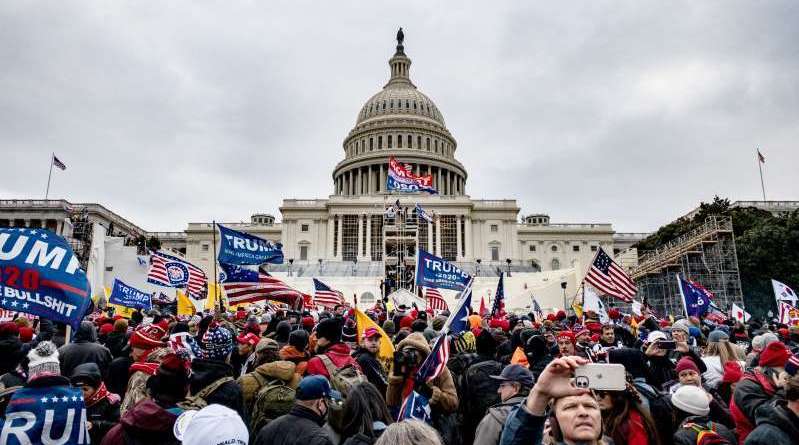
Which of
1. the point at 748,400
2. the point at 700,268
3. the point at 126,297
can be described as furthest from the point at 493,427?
the point at 700,268

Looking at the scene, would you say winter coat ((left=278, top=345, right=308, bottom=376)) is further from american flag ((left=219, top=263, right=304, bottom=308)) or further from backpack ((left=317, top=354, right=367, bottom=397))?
american flag ((left=219, top=263, right=304, bottom=308))

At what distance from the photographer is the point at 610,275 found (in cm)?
1472

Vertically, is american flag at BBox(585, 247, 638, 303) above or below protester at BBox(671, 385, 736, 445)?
above

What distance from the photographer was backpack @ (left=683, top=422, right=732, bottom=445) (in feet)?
11.1

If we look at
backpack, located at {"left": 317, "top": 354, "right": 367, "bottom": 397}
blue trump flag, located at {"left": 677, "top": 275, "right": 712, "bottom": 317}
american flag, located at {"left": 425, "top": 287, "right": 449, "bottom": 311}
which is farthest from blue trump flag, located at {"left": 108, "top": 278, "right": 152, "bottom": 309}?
blue trump flag, located at {"left": 677, "top": 275, "right": 712, "bottom": 317}

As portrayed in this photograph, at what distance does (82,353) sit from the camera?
249 inches

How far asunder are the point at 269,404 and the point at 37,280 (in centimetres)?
358

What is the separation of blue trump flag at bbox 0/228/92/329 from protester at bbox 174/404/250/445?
4297 millimetres

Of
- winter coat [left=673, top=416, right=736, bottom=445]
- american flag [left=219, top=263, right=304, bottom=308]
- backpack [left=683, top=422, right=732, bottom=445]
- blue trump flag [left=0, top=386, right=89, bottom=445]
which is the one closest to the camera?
blue trump flag [left=0, top=386, right=89, bottom=445]

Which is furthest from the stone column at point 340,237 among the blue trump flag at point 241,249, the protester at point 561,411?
the protester at point 561,411

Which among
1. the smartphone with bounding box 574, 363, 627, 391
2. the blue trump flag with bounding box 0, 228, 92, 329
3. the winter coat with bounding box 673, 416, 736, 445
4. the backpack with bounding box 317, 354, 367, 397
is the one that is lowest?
the winter coat with bounding box 673, 416, 736, 445

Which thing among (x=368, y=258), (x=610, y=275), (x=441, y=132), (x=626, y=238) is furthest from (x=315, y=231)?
(x=610, y=275)

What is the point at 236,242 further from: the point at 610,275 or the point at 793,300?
the point at 793,300

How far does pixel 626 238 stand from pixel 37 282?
9585 cm
